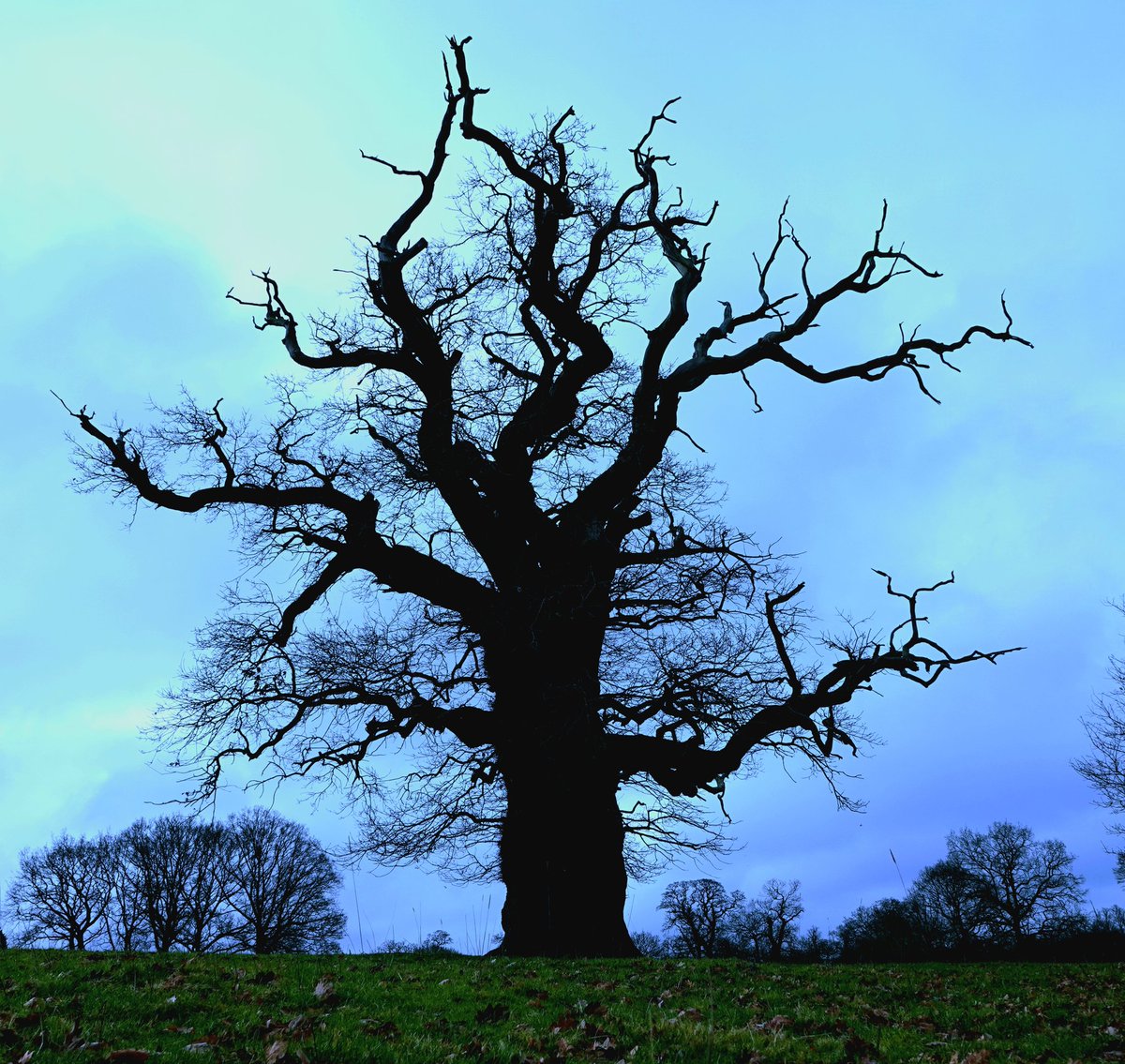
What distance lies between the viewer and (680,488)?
16.2 m

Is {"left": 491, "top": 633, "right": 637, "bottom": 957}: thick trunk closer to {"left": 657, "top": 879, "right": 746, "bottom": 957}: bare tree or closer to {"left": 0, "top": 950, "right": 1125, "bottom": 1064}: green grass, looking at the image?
{"left": 0, "top": 950, "right": 1125, "bottom": 1064}: green grass

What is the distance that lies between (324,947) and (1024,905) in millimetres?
33204

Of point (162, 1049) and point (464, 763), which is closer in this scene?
point (162, 1049)

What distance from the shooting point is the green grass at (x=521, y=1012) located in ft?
19.9

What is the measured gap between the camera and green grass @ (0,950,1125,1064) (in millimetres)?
6059

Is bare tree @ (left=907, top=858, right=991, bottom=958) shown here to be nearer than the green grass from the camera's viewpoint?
No

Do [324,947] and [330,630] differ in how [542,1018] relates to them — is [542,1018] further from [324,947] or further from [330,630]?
[324,947]

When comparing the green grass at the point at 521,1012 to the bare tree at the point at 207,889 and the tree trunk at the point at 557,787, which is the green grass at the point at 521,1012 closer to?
the tree trunk at the point at 557,787

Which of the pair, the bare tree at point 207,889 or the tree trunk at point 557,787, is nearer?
the tree trunk at point 557,787

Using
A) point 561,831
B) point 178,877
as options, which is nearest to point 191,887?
point 178,877

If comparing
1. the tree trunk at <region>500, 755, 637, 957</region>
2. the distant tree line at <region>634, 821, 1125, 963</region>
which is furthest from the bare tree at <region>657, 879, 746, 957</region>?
the tree trunk at <region>500, 755, 637, 957</region>

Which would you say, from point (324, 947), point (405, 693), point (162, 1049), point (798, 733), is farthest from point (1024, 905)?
point (162, 1049)

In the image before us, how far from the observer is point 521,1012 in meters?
7.78

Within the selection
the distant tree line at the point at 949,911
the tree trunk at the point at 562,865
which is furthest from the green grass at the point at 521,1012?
the distant tree line at the point at 949,911
